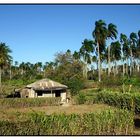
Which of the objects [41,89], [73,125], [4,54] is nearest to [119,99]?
[41,89]

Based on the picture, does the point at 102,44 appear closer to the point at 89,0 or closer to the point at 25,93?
the point at 25,93

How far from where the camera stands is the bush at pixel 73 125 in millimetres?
14430

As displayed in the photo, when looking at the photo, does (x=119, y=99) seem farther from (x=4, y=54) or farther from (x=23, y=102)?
(x=4, y=54)

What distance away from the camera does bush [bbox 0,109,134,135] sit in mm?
14430

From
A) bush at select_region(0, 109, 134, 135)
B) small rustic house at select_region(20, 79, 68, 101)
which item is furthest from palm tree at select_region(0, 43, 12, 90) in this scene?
bush at select_region(0, 109, 134, 135)

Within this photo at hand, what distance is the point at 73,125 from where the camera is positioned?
15609 mm

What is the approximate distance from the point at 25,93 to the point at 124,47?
142 ft

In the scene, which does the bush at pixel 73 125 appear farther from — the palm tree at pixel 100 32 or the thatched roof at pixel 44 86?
the palm tree at pixel 100 32

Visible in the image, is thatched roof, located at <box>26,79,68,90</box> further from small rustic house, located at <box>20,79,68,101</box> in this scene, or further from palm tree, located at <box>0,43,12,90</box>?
palm tree, located at <box>0,43,12,90</box>

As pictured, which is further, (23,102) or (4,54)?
(4,54)

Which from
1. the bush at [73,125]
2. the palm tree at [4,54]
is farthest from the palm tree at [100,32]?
the bush at [73,125]

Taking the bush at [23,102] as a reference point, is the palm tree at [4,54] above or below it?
above

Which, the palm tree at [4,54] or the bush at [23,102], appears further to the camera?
the palm tree at [4,54]

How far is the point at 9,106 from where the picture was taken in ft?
→ 113
